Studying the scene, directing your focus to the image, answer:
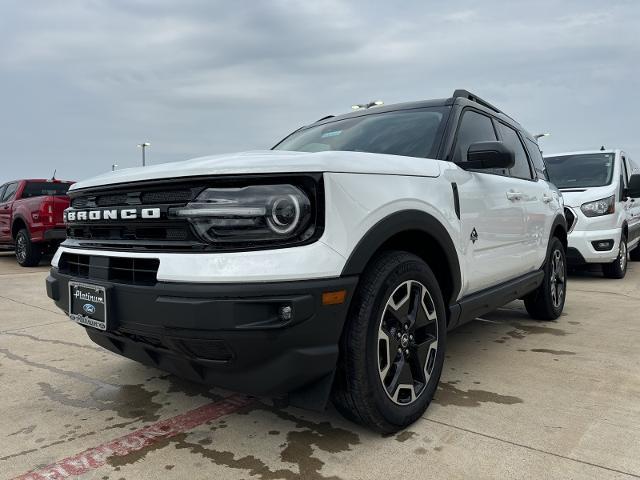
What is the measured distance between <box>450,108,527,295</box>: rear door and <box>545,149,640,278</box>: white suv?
3.56 m

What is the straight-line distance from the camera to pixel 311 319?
1.93 m

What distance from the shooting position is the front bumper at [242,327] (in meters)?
1.86

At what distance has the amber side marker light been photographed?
6.37 ft

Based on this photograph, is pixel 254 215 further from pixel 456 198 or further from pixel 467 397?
pixel 467 397

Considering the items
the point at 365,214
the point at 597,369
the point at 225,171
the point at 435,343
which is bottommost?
the point at 597,369

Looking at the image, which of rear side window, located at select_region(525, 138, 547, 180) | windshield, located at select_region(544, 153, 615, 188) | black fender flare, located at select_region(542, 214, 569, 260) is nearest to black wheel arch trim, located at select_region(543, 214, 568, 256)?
black fender flare, located at select_region(542, 214, 569, 260)

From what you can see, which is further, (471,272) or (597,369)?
(597,369)

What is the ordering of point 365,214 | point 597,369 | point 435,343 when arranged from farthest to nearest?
point 597,369, point 435,343, point 365,214

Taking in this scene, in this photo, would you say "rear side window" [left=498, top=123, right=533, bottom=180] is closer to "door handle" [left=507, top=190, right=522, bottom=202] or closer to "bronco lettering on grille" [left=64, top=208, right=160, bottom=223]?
"door handle" [left=507, top=190, right=522, bottom=202]

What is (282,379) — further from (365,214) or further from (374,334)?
(365,214)

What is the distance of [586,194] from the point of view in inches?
287

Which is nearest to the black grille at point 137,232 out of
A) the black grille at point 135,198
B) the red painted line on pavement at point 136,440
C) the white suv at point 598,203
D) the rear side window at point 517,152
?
the black grille at point 135,198

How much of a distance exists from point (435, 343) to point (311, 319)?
92cm

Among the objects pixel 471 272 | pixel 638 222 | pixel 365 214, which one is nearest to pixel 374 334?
pixel 365 214
